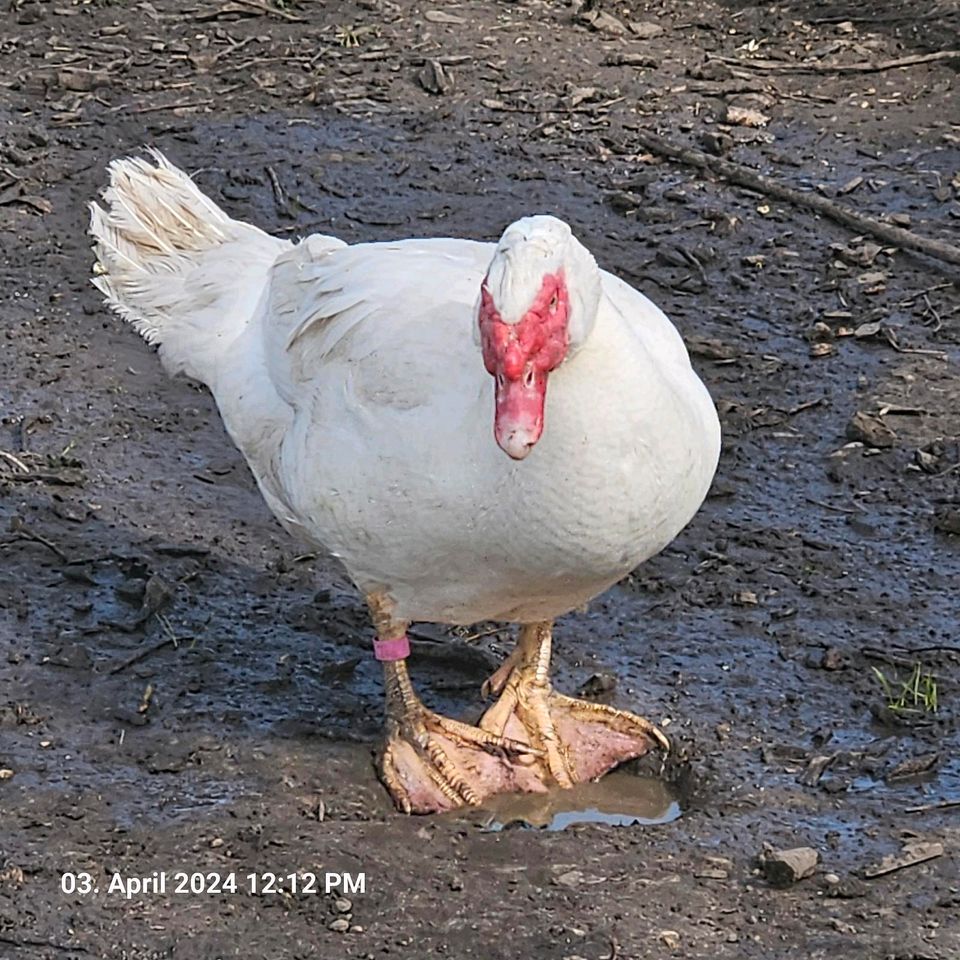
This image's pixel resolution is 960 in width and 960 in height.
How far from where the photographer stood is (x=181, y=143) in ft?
26.0

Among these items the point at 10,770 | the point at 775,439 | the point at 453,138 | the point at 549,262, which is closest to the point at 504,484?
the point at 549,262

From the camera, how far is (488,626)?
546 centimetres

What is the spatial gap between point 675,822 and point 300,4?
573 cm

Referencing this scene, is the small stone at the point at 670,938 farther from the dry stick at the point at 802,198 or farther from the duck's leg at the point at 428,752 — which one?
the dry stick at the point at 802,198

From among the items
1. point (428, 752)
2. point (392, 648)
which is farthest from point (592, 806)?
point (392, 648)

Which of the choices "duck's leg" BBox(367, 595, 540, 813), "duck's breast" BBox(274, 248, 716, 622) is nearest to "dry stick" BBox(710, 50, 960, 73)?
"duck's breast" BBox(274, 248, 716, 622)

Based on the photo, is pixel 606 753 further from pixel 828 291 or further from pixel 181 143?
pixel 181 143

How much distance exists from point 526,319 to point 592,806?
1.68m

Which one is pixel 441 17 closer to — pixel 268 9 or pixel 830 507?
pixel 268 9

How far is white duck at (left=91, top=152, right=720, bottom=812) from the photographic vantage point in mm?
3805

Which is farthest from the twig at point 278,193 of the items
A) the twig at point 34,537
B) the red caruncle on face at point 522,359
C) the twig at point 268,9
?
the red caruncle on face at point 522,359

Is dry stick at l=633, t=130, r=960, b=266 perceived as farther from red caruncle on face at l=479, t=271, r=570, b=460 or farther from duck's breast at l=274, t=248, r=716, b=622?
red caruncle on face at l=479, t=271, r=570, b=460

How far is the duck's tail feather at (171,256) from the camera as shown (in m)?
5.16

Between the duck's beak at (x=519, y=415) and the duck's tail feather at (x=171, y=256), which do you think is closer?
the duck's beak at (x=519, y=415)
